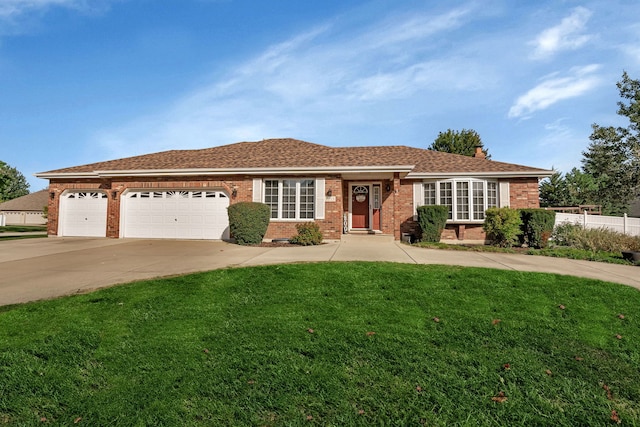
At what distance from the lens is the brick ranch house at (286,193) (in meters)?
13.0

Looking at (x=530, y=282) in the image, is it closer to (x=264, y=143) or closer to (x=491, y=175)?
(x=491, y=175)

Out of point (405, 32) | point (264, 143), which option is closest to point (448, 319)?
point (405, 32)

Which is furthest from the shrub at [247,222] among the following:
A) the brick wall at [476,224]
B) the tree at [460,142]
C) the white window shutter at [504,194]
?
the tree at [460,142]

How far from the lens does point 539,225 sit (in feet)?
37.6

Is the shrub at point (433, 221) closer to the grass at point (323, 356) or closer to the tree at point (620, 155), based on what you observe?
the grass at point (323, 356)

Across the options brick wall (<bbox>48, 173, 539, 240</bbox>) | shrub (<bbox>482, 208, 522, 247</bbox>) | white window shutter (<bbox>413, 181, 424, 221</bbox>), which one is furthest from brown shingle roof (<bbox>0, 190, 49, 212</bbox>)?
shrub (<bbox>482, 208, 522, 247</bbox>)

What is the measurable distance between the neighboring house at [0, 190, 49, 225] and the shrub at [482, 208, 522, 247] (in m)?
52.2

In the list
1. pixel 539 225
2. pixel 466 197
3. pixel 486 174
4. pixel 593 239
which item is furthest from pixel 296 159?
pixel 593 239

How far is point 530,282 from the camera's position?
558cm

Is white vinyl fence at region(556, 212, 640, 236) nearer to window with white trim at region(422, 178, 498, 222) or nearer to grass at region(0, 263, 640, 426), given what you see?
window with white trim at region(422, 178, 498, 222)

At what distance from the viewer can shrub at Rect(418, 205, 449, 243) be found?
41.4 feet

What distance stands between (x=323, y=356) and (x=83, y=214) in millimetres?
16346

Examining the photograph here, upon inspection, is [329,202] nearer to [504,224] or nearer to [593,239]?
[504,224]

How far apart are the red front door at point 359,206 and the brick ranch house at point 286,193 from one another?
0.16 ft
